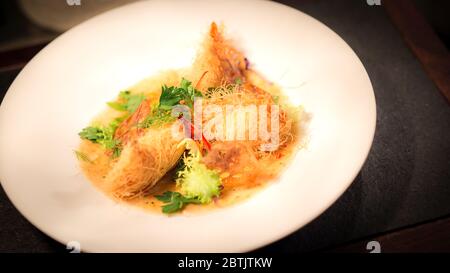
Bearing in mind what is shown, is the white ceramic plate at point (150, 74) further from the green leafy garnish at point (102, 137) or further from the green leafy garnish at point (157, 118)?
the green leafy garnish at point (157, 118)

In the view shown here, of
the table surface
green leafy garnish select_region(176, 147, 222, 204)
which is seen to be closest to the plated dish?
green leafy garnish select_region(176, 147, 222, 204)

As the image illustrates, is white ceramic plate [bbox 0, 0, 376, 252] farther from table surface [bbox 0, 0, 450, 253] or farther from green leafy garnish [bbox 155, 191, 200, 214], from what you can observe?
table surface [bbox 0, 0, 450, 253]

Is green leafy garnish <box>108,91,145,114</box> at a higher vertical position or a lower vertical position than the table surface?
higher

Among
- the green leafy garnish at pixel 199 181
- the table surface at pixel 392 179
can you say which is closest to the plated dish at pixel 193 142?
the green leafy garnish at pixel 199 181

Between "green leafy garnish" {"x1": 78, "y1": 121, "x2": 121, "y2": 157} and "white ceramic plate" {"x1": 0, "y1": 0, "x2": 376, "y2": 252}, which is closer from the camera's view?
"white ceramic plate" {"x1": 0, "y1": 0, "x2": 376, "y2": 252}

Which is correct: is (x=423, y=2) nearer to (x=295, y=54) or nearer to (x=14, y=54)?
(x=295, y=54)

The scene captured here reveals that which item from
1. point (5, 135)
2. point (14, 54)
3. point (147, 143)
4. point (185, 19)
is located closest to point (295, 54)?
point (185, 19)
